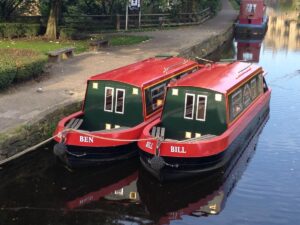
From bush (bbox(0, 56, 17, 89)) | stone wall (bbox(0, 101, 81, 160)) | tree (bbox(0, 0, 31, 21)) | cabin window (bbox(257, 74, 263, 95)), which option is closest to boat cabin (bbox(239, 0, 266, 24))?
tree (bbox(0, 0, 31, 21))

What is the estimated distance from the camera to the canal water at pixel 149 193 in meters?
10.2

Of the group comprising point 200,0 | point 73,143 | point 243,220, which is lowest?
point 243,220

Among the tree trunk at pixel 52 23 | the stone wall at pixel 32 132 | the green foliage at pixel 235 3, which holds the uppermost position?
the green foliage at pixel 235 3

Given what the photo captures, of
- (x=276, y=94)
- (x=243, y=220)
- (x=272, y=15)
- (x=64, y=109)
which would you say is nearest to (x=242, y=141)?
(x=243, y=220)

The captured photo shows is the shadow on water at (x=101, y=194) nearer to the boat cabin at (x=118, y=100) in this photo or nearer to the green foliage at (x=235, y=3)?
the boat cabin at (x=118, y=100)

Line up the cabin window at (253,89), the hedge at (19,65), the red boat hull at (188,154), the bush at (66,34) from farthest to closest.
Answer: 1. the bush at (66,34)
2. the cabin window at (253,89)
3. the hedge at (19,65)
4. the red boat hull at (188,154)

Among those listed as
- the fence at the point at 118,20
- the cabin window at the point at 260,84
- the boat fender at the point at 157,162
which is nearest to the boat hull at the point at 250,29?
the fence at the point at 118,20

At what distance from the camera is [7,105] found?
14.1m

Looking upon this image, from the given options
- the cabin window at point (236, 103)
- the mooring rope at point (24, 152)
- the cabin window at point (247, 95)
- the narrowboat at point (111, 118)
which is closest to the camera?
the mooring rope at point (24, 152)

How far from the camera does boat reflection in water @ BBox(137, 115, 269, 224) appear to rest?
10.5 m

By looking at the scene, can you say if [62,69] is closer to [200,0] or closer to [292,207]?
[292,207]

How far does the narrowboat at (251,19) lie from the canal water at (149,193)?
84.0ft

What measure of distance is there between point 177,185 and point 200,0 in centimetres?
3038

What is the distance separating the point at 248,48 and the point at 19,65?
21.3 m
